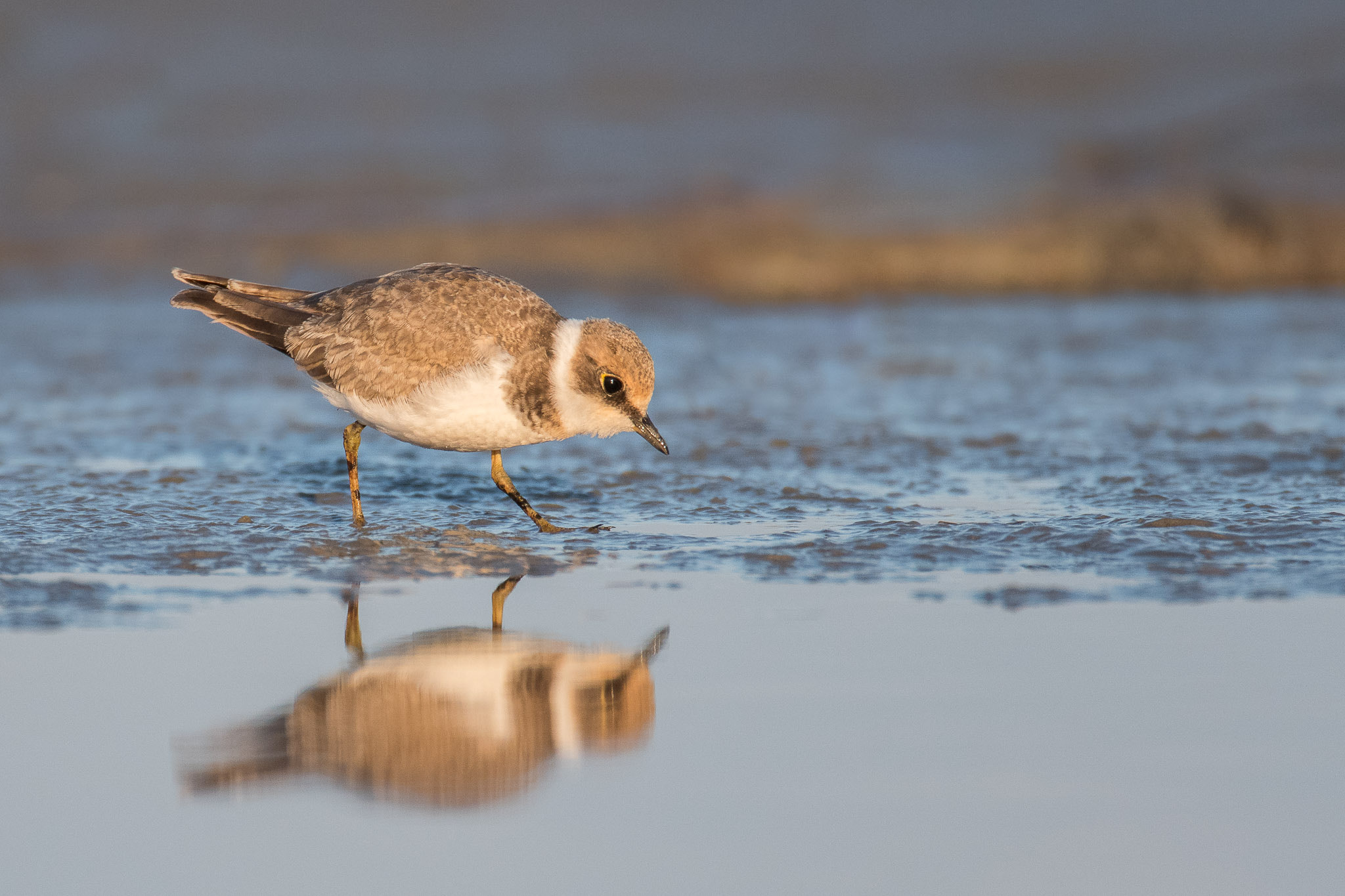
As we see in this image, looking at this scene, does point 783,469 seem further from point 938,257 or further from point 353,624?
point 938,257

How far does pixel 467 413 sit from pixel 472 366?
204mm

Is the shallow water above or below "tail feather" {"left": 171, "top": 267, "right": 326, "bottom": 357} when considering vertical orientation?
below

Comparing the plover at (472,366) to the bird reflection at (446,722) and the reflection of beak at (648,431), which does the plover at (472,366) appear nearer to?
the reflection of beak at (648,431)

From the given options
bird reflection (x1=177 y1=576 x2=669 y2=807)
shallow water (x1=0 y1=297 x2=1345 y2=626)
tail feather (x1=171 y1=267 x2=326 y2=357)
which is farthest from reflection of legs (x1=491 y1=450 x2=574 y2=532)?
bird reflection (x1=177 y1=576 x2=669 y2=807)

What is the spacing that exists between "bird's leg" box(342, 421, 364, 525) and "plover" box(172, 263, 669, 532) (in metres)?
0.01

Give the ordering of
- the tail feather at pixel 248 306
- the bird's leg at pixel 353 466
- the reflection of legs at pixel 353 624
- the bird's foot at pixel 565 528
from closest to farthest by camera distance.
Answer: the reflection of legs at pixel 353 624, the bird's foot at pixel 565 528, the bird's leg at pixel 353 466, the tail feather at pixel 248 306

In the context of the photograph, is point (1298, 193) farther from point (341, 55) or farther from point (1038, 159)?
point (341, 55)

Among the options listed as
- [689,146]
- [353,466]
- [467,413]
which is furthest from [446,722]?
[689,146]

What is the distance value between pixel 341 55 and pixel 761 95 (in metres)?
5.70

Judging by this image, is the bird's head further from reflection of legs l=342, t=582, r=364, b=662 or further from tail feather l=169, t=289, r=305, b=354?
tail feather l=169, t=289, r=305, b=354

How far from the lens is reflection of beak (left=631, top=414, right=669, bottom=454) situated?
6.65 m

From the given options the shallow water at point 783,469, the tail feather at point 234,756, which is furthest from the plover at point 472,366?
the tail feather at point 234,756

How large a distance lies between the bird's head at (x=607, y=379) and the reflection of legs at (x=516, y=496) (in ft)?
1.59

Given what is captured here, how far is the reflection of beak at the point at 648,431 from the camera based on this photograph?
665 cm
